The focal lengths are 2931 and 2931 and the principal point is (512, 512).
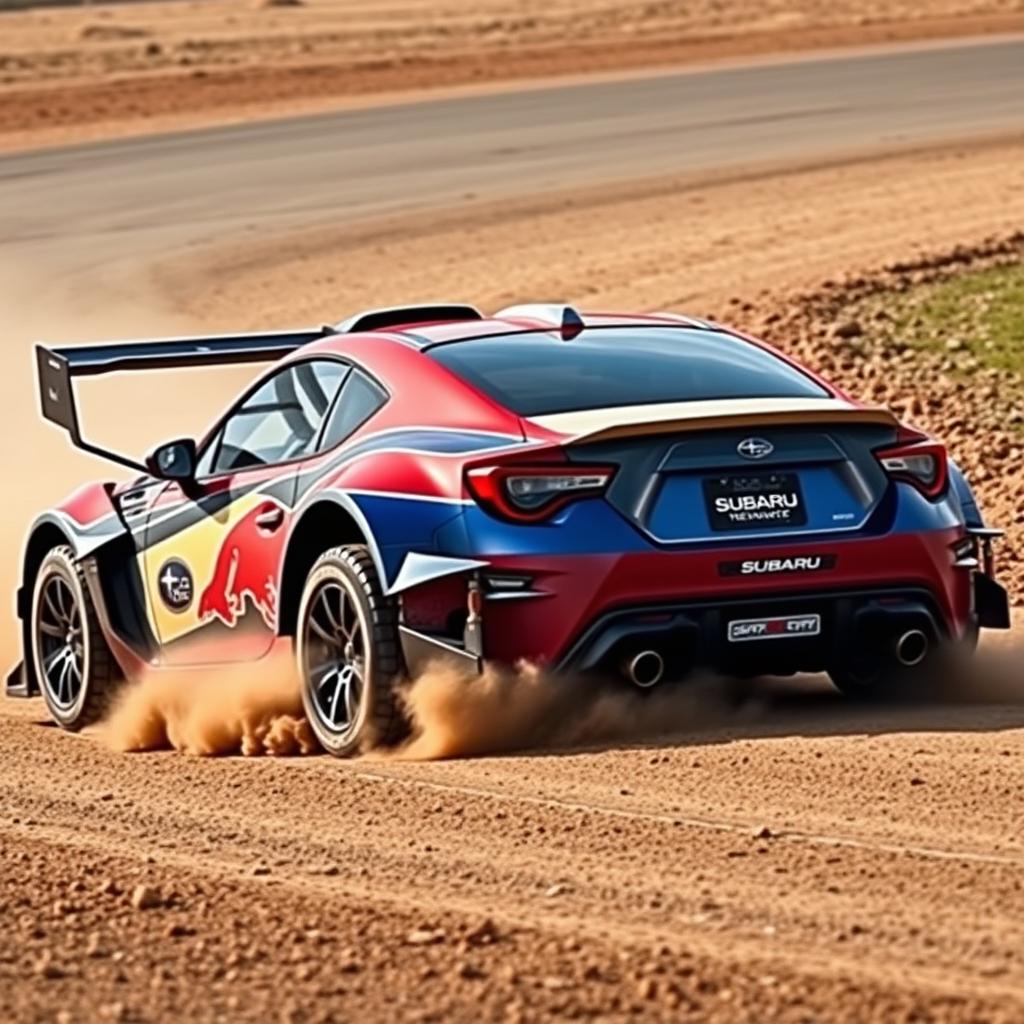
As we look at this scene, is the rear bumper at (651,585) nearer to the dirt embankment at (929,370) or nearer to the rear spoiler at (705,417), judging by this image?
the rear spoiler at (705,417)

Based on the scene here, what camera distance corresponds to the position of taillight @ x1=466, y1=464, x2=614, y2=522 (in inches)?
363

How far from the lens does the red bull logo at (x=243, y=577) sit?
10141 millimetres

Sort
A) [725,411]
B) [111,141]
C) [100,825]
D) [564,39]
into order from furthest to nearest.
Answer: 1. [564,39]
2. [111,141]
3. [725,411]
4. [100,825]

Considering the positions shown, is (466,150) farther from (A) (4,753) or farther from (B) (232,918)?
(B) (232,918)

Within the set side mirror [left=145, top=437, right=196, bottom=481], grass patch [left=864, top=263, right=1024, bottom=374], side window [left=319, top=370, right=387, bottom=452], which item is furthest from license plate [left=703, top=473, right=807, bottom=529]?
grass patch [left=864, top=263, right=1024, bottom=374]

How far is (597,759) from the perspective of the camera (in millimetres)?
9094

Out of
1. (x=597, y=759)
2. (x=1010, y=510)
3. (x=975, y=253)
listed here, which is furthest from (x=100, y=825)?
(x=975, y=253)

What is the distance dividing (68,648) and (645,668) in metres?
3.07

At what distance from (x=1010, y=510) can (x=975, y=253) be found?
7374mm

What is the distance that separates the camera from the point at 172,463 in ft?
34.9

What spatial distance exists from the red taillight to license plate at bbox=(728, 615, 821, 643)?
0.57 m

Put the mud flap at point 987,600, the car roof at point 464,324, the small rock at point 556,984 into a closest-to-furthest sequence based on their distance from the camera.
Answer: the small rock at point 556,984, the mud flap at point 987,600, the car roof at point 464,324

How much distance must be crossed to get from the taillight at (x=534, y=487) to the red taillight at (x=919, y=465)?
997 mm

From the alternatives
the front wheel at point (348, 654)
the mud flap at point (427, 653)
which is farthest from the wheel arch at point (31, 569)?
the mud flap at point (427, 653)
